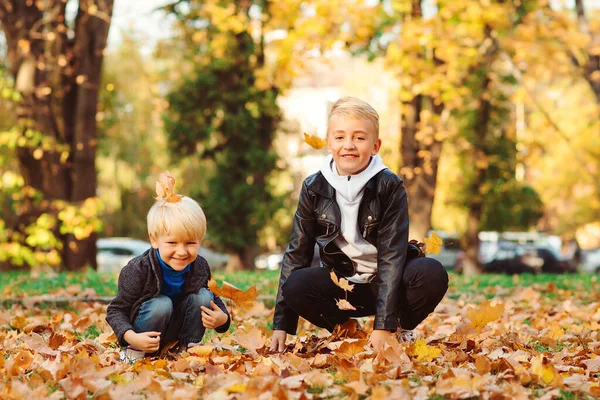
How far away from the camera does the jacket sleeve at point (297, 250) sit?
4.22 m

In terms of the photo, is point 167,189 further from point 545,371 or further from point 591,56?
point 591,56

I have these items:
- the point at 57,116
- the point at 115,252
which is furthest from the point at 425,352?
the point at 115,252

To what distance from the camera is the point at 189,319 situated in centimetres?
405

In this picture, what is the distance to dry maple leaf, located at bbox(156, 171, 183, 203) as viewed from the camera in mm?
3891

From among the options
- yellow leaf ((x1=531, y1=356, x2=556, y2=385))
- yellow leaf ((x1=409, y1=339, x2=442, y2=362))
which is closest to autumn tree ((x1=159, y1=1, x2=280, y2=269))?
yellow leaf ((x1=409, y1=339, x2=442, y2=362))

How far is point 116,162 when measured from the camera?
30.2 meters

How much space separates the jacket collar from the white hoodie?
3 centimetres

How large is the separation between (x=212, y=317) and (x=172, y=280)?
0.89 ft

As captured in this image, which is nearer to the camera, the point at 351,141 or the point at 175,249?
the point at 175,249

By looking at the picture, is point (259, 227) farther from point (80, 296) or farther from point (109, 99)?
point (80, 296)

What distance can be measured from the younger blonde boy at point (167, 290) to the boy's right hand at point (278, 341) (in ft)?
0.84

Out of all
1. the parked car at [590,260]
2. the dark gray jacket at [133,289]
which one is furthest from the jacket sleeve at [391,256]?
the parked car at [590,260]

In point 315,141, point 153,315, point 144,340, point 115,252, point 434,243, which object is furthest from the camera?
point 115,252

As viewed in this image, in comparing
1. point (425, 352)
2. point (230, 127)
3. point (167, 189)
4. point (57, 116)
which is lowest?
point (425, 352)
